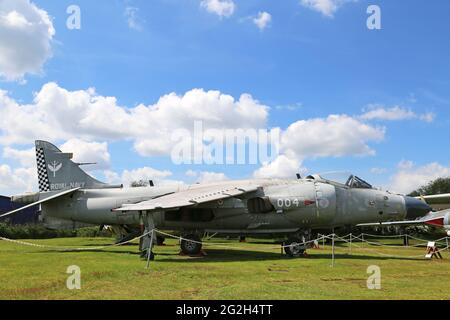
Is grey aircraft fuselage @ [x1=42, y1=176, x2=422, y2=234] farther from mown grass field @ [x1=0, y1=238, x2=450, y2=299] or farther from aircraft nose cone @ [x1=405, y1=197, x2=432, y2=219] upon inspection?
mown grass field @ [x1=0, y1=238, x2=450, y2=299]

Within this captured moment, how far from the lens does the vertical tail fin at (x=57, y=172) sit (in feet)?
66.1

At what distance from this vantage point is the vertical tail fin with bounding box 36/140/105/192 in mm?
20141

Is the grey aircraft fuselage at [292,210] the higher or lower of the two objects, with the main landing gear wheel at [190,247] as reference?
higher

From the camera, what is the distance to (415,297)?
25.3 feet

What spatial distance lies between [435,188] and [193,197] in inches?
2790

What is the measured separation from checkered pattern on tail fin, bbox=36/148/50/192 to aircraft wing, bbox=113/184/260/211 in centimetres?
610

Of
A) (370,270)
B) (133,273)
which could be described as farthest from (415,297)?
(133,273)

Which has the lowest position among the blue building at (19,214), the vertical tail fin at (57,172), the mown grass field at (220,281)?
the mown grass field at (220,281)

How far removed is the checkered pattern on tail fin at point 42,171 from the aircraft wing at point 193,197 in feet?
20.0

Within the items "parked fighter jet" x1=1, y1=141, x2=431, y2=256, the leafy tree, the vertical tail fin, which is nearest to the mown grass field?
"parked fighter jet" x1=1, y1=141, x2=431, y2=256

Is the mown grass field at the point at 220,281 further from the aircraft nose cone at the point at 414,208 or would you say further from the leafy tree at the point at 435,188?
the leafy tree at the point at 435,188

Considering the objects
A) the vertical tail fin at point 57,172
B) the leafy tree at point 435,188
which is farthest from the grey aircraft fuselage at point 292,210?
the leafy tree at point 435,188
